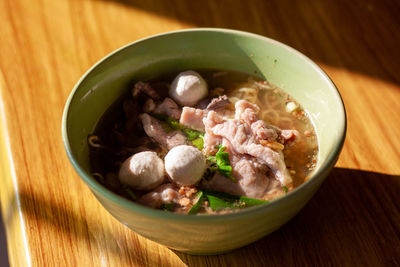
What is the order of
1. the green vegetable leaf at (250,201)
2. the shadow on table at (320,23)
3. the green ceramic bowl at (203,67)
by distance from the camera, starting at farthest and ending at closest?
1. the shadow on table at (320,23)
2. the green vegetable leaf at (250,201)
3. the green ceramic bowl at (203,67)

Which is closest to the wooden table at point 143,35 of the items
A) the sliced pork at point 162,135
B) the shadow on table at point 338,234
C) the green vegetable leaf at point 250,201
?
the shadow on table at point 338,234

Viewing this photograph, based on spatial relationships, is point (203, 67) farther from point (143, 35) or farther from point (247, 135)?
point (143, 35)

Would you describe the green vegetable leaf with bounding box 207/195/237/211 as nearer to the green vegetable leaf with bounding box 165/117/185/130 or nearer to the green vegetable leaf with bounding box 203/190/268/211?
the green vegetable leaf with bounding box 203/190/268/211

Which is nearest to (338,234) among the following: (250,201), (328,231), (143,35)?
(328,231)

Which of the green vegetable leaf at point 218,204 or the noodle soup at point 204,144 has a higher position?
the noodle soup at point 204,144

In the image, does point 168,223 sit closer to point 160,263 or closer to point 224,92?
point 160,263

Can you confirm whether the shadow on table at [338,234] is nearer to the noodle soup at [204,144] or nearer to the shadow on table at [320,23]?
the noodle soup at [204,144]
